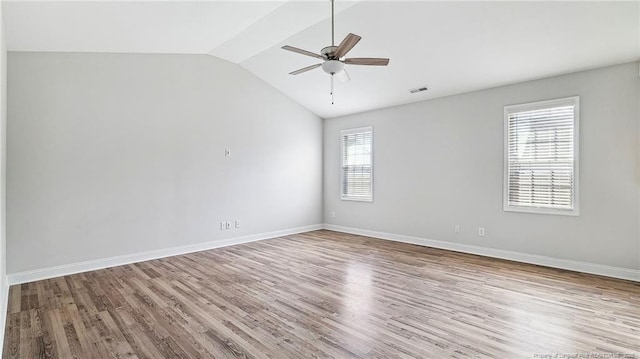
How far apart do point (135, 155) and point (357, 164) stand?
169 inches

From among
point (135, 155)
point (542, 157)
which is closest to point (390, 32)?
point (542, 157)

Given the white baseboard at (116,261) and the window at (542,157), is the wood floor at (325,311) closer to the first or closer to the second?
the white baseboard at (116,261)

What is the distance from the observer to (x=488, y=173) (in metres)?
5.19

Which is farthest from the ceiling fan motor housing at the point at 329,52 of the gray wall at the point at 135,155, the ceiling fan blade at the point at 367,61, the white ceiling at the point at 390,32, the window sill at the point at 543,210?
the window sill at the point at 543,210

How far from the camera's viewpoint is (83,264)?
14.9 ft

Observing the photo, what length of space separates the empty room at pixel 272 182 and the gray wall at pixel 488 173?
3cm

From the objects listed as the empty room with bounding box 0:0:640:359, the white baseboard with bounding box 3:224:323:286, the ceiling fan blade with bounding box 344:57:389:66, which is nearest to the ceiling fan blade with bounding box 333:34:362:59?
the empty room with bounding box 0:0:640:359

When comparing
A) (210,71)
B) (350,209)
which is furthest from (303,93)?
(350,209)

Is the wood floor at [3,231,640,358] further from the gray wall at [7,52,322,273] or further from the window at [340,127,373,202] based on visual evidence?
the window at [340,127,373,202]

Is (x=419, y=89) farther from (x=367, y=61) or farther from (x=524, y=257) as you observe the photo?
(x=524, y=257)

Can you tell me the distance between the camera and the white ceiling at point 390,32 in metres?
3.44

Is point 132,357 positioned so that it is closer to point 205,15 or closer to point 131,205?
point 131,205

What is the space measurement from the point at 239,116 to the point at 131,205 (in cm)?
244

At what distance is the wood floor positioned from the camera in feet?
8.10
